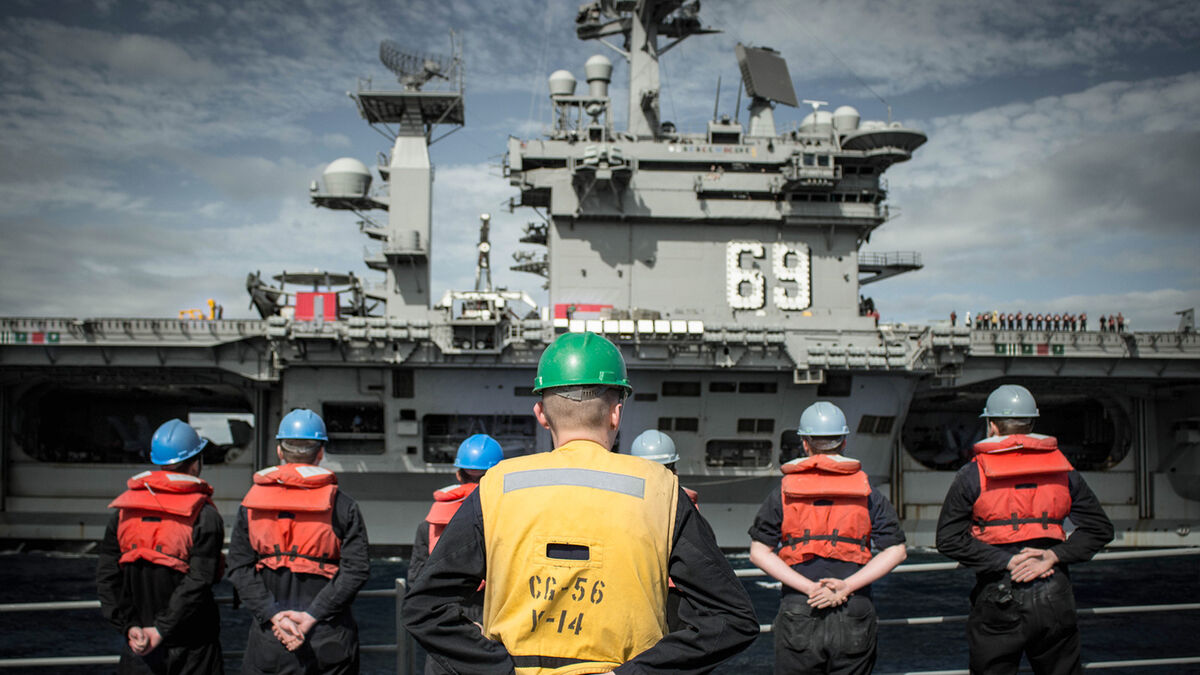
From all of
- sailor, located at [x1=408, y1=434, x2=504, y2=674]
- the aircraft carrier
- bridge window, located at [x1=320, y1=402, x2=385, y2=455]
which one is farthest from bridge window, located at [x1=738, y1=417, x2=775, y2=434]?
sailor, located at [x1=408, y1=434, x2=504, y2=674]

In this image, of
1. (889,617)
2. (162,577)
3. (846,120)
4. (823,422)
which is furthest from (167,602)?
(846,120)

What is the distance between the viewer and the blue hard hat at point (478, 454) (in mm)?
5332

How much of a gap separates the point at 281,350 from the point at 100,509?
7294 mm

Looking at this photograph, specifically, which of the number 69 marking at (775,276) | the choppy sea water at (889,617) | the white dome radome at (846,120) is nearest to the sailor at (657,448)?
the choppy sea water at (889,617)

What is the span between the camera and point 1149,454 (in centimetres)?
2144

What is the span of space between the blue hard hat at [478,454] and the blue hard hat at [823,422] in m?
2.01

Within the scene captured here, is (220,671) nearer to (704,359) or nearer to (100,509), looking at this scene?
(704,359)

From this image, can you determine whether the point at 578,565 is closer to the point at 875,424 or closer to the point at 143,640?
the point at 143,640

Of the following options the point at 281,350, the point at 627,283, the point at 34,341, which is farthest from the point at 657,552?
the point at 34,341

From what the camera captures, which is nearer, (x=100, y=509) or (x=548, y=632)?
(x=548, y=632)

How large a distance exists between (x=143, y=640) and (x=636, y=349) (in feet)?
44.0

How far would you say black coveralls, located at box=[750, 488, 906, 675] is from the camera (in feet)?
12.6

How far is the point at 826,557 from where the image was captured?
157 inches

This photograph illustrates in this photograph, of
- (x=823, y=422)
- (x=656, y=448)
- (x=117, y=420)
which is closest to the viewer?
(x=823, y=422)
